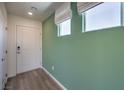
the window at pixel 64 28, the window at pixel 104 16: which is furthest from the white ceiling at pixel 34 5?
the window at pixel 104 16

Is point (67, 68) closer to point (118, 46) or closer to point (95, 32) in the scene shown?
point (95, 32)

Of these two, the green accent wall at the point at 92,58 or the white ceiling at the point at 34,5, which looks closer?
the green accent wall at the point at 92,58

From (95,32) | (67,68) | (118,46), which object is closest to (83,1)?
(95,32)

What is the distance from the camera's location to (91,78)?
2043mm

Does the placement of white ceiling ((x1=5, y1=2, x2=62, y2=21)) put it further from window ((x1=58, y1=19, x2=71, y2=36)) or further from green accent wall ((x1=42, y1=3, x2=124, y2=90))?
green accent wall ((x1=42, y1=3, x2=124, y2=90))

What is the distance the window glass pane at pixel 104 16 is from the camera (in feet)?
5.27

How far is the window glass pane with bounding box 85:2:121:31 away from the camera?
5.27ft

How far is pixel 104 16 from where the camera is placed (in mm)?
1829

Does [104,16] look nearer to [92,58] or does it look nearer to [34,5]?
[92,58]

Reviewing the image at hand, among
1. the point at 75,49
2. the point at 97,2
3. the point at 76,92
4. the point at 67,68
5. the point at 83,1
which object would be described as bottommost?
the point at 76,92

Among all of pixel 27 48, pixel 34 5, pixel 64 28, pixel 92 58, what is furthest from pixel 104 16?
pixel 27 48

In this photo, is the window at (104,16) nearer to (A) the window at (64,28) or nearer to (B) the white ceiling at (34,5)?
(A) the window at (64,28)

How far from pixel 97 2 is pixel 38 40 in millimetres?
4181

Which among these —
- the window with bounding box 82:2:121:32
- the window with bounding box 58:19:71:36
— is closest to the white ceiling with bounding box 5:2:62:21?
the window with bounding box 58:19:71:36
